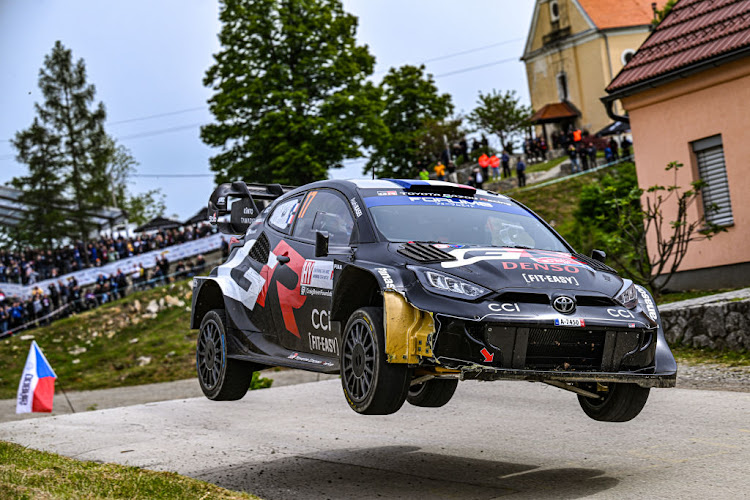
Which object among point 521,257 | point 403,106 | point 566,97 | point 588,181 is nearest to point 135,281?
point 588,181

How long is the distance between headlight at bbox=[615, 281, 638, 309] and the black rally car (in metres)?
0.02

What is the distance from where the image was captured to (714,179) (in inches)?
834

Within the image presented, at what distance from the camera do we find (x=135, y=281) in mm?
40844

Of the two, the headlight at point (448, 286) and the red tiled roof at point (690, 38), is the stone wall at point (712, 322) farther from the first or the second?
the headlight at point (448, 286)

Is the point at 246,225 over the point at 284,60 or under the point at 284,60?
under

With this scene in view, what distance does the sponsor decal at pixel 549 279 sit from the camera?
21.3 ft

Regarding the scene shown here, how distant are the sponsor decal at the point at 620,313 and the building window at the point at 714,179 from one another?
1492 centimetres

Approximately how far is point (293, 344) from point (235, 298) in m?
1.14

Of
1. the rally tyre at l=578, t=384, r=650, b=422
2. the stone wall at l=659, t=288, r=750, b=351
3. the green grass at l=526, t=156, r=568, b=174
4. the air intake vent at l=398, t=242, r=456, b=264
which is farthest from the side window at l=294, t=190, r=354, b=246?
the green grass at l=526, t=156, r=568, b=174

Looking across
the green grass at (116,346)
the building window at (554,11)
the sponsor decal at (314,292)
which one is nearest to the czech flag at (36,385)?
the green grass at (116,346)

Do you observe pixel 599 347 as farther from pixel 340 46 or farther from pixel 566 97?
pixel 566 97

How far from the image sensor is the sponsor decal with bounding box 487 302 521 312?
20.7 feet

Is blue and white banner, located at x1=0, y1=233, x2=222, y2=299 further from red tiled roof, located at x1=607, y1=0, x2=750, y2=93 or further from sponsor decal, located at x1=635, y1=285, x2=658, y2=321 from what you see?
sponsor decal, located at x1=635, y1=285, x2=658, y2=321

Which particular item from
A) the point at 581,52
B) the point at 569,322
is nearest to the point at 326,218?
the point at 569,322
